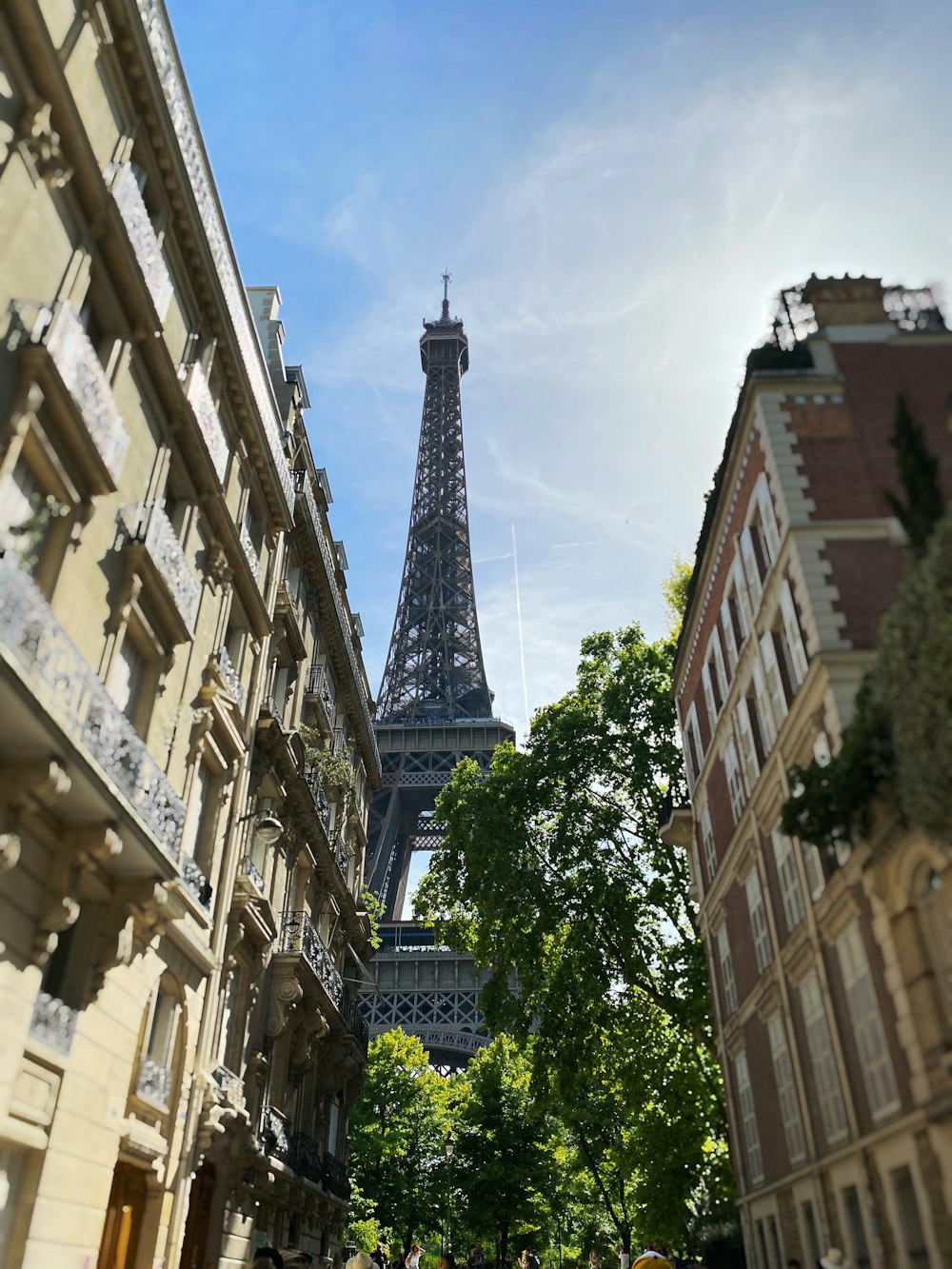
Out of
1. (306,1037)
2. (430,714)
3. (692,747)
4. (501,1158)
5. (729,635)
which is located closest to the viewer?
(729,635)

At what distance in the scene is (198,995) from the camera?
1805 centimetres

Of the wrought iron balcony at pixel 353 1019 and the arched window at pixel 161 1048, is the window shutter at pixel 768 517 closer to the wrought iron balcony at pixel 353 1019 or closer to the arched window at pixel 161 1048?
the arched window at pixel 161 1048

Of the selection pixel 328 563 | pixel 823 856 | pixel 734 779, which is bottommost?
pixel 823 856

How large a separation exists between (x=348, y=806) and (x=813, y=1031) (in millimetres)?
22175

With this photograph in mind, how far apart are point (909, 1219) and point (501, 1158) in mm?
39325

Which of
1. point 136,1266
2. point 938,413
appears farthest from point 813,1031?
point 136,1266

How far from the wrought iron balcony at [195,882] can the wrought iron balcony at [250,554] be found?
6815mm

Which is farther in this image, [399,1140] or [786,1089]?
[399,1140]

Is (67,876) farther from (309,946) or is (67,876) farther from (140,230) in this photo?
(309,946)

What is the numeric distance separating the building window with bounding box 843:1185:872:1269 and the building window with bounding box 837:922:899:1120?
177 centimetres

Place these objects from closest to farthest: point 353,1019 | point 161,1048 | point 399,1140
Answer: point 161,1048
point 353,1019
point 399,1140

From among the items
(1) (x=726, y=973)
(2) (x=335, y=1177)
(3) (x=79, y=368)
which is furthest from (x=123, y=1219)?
(2) (x=335, y=1177)

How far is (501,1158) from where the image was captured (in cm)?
4700

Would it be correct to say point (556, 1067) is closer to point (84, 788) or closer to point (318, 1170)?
point (318, 1170)
